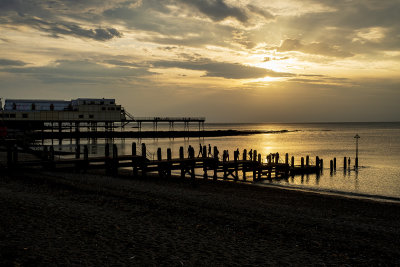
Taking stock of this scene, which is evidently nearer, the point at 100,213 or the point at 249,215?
the point at 100,213

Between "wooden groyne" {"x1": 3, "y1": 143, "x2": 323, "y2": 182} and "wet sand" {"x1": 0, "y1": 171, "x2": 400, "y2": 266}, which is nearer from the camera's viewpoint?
"wet sand" {"x1": 0, "y1": 171, "x2": 400, "y2": 266}

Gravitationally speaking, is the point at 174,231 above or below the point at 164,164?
above

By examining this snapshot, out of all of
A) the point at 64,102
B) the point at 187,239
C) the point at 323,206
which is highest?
the point at 64,102

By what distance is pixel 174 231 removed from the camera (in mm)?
10164

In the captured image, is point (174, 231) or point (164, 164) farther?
point (164, 164)

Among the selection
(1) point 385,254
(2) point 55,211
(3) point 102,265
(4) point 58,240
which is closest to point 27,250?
(4) point 58,240

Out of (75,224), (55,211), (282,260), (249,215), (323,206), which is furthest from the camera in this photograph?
(323,206)

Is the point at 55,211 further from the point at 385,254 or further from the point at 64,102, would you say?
the point at 64,102

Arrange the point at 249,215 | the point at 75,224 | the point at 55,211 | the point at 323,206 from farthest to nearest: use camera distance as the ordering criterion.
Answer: the point at 323,206 < the point at 249,215 < the point at 55,211 < the point at 75,224

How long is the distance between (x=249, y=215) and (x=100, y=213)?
5.56 meters

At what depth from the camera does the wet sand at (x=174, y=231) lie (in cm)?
798

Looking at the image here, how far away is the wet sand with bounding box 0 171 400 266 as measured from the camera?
7.98 metres

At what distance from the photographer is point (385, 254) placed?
9.31m

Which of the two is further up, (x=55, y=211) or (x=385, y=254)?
(x=55, y=211)
